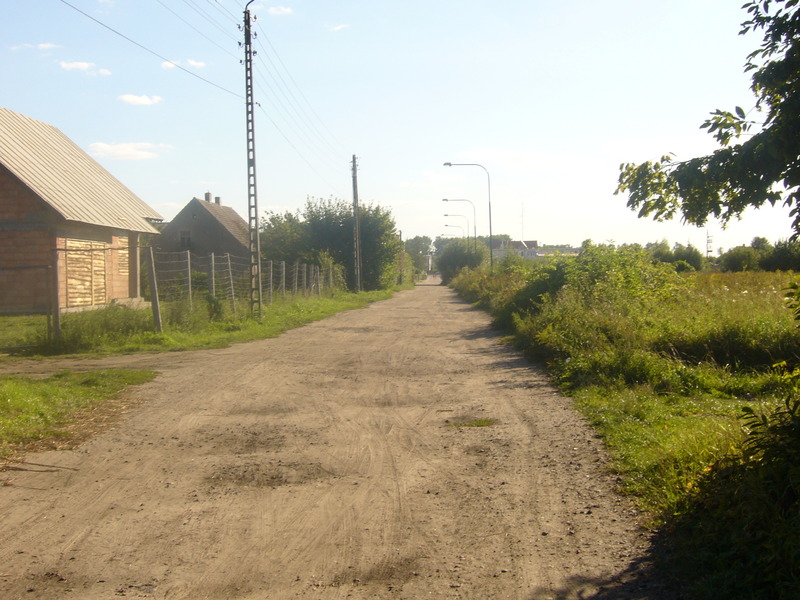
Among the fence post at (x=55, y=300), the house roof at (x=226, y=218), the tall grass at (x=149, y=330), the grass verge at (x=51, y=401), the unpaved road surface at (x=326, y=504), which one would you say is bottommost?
the unpaved road surface at (x=326, y=504)

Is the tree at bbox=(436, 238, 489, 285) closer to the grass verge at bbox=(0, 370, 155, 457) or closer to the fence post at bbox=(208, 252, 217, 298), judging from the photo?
the fence post at bbox=(208, 252, 217, 298)

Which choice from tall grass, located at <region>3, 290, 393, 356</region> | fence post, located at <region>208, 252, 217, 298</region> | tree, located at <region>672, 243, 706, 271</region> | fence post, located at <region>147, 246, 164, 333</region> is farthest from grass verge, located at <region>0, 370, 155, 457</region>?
tree, located at <region>672, 243, 706, 271</region>

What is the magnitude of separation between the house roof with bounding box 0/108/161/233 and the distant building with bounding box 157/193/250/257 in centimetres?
2598

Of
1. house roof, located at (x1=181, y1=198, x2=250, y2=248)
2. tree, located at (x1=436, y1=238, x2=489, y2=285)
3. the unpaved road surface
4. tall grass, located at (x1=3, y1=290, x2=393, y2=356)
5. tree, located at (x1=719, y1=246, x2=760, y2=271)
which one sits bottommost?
the unpaved road surface

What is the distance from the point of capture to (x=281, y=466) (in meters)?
6.23

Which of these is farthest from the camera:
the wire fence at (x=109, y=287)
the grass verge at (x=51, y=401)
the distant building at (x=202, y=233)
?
the distant building at (x=202, y=233)

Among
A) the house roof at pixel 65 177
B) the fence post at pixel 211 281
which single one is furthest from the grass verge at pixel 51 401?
the house roof at pixel 65 177

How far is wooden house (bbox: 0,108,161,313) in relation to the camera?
2048 centimetres

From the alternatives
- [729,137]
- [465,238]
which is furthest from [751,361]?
[465,238]

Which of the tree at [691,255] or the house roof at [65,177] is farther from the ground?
the house roof at [65,177]

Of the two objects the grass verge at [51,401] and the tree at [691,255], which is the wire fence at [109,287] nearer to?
the grass verge at [51,401]

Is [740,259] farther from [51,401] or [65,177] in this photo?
[51,401]

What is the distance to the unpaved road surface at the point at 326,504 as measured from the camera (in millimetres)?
3959

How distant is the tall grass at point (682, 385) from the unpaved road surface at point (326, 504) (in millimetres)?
337
